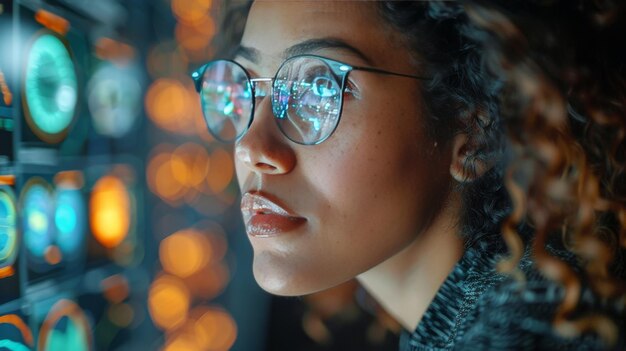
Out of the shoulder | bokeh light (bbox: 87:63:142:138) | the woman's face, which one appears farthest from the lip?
bokeh light (bbox: 87:63:142:138)

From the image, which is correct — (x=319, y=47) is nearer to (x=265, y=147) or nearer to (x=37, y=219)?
(x=265, y=147)

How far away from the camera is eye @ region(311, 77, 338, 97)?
1.07m

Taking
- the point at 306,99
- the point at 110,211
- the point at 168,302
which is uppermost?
the point at 306,99

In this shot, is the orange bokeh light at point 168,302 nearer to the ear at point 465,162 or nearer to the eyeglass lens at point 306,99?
the eyeglass lens at point 306,99

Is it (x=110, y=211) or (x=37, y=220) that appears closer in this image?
Result: (x=37, y=220)

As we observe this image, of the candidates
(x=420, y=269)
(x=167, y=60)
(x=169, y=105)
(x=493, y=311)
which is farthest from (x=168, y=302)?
(x=493, y=311)

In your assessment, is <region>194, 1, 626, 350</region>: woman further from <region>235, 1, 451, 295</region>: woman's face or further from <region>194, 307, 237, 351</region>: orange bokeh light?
<region>194, 307, 237, 351</region>: orange bokeh light

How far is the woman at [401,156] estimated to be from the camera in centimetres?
100

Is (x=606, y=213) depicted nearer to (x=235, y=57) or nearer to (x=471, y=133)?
(x=471, y=133)

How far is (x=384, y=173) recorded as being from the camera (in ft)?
3.61

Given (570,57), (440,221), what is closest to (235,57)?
(440,221)

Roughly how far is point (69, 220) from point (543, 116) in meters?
1.05

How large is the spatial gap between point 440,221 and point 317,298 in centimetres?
98

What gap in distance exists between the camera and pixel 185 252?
2174 millimetres
